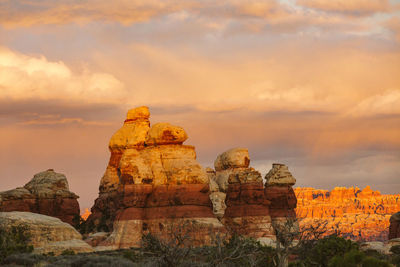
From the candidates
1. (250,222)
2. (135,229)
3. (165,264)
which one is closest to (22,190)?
(135,229)

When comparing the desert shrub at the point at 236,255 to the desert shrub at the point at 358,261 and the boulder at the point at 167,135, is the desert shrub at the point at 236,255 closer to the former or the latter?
the desert shrub at the point at 358,261

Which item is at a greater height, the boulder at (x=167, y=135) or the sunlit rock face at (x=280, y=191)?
the boulder at (x=167, y=135)

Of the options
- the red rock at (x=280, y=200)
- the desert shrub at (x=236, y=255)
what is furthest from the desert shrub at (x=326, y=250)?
the red rock at (x=280, y=200)

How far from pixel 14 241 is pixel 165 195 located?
3038 centimetres

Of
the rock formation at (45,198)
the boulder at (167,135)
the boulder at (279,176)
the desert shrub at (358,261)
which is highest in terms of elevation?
the boulder at (167,135)

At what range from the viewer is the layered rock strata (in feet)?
273

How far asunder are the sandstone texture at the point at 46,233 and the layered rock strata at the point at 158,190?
45.0 feet

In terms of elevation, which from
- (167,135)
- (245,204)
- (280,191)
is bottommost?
(245,204)

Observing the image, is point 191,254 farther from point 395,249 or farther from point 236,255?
point 395,249

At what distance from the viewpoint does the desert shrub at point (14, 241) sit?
54231mm

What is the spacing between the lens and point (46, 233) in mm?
64500

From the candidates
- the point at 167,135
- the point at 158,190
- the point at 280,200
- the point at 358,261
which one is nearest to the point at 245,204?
the point at 280,200

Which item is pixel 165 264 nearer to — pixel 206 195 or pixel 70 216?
pixel 206 195

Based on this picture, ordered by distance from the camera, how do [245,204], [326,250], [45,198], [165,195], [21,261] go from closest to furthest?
[21,261] → [326,250] → [165,195] → [45,198] → [245,204]
